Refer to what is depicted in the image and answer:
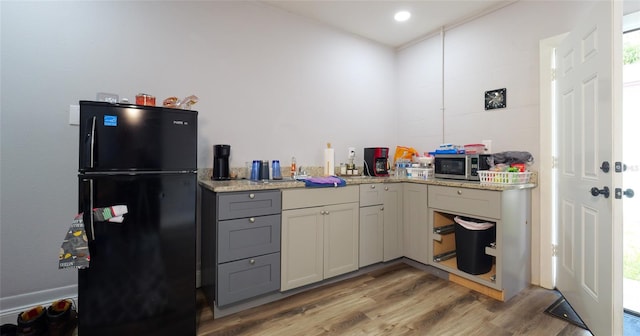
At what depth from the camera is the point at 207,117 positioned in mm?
2363

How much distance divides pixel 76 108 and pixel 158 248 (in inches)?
48.0

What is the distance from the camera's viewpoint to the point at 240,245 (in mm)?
1892

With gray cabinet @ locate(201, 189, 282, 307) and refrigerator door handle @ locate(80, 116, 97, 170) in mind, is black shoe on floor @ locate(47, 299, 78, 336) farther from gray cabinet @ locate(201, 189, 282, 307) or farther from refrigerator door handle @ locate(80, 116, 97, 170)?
refrigerator door handle @ locate(80, 116, 97, 170)

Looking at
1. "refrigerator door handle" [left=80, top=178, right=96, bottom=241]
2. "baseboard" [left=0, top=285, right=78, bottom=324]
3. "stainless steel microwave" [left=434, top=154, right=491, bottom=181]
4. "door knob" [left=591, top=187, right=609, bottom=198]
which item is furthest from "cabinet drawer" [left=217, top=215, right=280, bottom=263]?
"door knob" [left=591, top=187, right=609, bottom=198]

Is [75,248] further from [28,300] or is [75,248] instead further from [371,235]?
[371,235]

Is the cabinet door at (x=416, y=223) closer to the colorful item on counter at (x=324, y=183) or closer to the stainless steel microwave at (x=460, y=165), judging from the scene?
the stainless steel microwave at (x=460, y=165)

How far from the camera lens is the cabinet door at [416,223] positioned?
2.65 m

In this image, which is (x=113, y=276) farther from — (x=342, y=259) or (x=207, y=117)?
(x=342, y=259)

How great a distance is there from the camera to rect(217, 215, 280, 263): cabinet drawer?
1825mm

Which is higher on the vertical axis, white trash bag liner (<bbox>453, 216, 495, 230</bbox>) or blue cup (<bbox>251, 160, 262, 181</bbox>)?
blue cup (<bbox>251, 160, 262, 181</bbox>)

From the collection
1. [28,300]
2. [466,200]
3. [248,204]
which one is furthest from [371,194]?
[28,300]

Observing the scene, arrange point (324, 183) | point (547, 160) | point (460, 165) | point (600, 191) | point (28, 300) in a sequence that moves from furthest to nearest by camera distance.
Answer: point (460, 165)
point (547, 160)
point (324, 183)
point (28, 300)
point (600, 191)

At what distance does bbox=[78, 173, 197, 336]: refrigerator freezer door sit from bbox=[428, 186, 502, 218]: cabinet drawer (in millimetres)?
2082

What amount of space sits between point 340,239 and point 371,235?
0.39m
